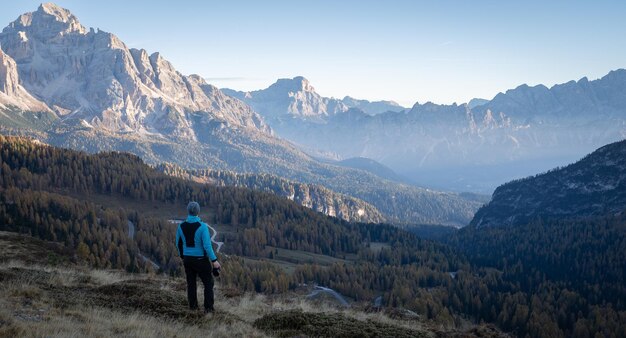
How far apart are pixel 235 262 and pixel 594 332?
88320mm

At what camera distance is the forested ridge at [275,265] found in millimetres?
109375

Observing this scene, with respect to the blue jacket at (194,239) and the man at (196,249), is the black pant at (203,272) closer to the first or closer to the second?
the man at (196,249)

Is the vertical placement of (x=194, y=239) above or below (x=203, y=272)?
above

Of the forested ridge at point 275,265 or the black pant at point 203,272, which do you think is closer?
the black pant at point 203,272

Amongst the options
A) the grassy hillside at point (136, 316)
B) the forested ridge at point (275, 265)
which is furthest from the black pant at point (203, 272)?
the forested ridge at point (275, 265)

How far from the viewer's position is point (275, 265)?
130500mm

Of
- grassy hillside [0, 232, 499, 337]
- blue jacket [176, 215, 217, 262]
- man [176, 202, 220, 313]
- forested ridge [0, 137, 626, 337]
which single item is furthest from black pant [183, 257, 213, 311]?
forested ridge [0, 137, 626, 337]

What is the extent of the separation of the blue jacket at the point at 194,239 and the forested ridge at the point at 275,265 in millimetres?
48995

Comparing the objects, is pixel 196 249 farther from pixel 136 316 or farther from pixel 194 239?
pixel 136 316

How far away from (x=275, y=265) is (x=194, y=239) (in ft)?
365

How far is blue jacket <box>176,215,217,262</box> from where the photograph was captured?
866 inches

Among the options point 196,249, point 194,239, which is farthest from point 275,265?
point 194,239

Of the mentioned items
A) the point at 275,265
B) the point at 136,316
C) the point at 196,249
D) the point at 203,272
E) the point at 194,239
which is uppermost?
the point at 194,239

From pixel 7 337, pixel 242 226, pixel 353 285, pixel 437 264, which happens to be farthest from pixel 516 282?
pixel 7 337
